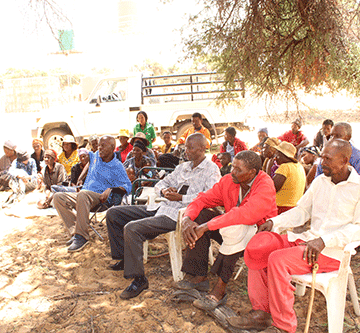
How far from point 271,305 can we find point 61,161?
16.4 ft

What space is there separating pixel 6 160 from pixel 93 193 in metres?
3.51

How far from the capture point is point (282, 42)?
4.12 m

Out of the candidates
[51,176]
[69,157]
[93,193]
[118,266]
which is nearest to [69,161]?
[69,157]

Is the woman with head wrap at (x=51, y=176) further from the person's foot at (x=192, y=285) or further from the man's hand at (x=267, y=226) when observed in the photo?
the man's hand at (x=267, y=226)

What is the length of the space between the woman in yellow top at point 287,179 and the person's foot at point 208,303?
1.39 m

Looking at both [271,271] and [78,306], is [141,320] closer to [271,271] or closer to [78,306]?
[78,306]

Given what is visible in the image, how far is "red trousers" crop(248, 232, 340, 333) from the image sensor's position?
2379mm

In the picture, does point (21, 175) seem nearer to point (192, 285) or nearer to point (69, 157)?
point (69, 157)

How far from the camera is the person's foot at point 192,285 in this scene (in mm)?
3064

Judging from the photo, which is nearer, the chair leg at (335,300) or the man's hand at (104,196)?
the chair leg at (335,300)

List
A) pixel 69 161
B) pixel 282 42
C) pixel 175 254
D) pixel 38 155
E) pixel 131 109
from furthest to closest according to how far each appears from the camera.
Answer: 1. pixel 131 109
2. pixel 38 155
3. pixel 69 161
4. pixel 282 42
5. pixel 175 254

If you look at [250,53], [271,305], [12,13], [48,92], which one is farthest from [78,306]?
[48,92]

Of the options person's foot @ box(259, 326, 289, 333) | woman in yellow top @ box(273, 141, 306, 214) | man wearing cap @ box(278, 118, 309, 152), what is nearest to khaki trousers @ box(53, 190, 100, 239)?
woman in yellow top @ box(273, 141, 306, 214)

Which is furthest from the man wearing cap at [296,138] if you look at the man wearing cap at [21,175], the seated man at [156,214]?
the man wearing cap at [21,175]
